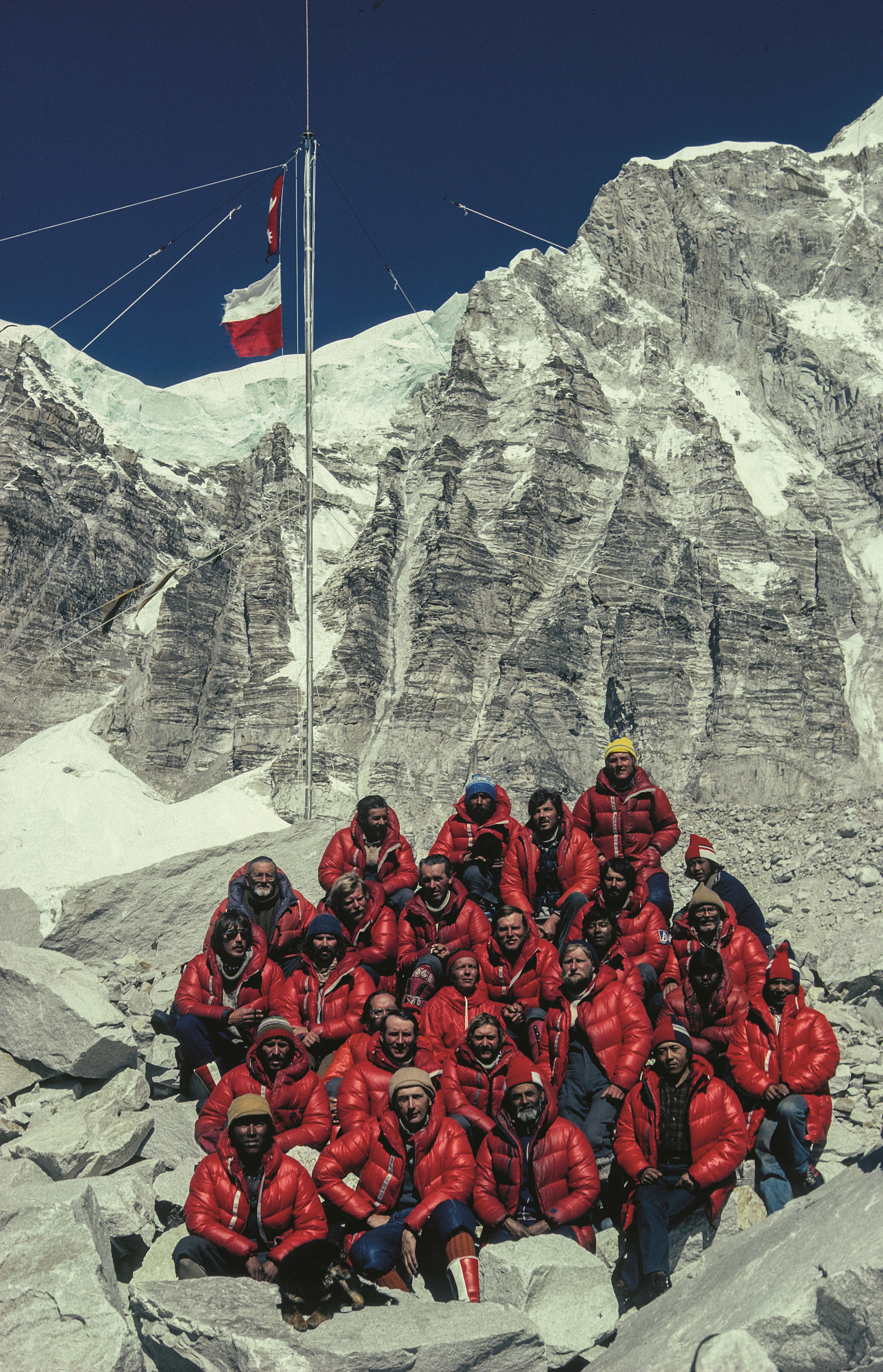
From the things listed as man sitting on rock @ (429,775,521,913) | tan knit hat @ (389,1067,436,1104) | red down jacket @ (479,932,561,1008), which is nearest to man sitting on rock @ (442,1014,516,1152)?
tan knit hat @ (389,1067,436,1104)

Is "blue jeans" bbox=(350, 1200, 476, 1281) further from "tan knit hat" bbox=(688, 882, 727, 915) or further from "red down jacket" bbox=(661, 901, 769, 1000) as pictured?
"tan knit hat" bbox=(688, 882, 727, 915)

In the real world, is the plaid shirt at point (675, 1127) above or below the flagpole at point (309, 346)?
below

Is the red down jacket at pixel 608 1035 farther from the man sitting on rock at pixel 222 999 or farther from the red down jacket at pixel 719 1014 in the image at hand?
the man sitting on rock at pixel 222 999

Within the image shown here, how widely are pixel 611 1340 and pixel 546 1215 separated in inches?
26.0

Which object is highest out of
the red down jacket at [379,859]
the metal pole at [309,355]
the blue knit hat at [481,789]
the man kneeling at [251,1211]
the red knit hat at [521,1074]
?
the metal pole at [309,355]

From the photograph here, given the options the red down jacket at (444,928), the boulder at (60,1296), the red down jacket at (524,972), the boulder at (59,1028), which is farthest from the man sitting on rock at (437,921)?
the boulder at (60,1296)

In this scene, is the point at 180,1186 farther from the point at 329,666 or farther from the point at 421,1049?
the point at 329,666

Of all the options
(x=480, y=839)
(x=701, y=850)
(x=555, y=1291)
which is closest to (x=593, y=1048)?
(x=555, y=1291)

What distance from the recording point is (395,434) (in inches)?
2534

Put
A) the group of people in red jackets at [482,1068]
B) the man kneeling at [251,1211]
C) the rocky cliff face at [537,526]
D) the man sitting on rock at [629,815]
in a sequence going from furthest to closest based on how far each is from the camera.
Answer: the rocky cliff face at [537,526] → the man sitting on rock at [629,815] → the group of people in red jackets at [482,1068] → the man kneeling at [251,1211]

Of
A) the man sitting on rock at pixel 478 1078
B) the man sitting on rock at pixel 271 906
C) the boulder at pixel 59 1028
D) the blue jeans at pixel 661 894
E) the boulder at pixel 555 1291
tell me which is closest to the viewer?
the boulder at pixel 555 1291

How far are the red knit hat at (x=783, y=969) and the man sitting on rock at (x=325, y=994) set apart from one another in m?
2.87

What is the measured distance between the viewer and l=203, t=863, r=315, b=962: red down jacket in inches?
304

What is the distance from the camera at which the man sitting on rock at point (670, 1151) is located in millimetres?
5375
